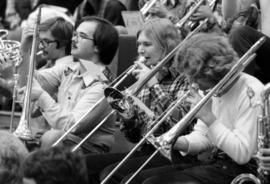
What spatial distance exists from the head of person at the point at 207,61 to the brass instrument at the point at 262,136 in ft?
0.98

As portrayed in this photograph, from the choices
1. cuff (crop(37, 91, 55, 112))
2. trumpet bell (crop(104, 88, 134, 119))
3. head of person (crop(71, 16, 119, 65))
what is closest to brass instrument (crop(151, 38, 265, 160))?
trumpet bell (crop(104, 88, 134, 119))

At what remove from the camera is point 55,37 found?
5.82m

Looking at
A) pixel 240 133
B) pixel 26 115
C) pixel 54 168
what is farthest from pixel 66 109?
pixel 54 168

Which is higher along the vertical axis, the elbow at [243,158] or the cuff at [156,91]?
the elbow at [243,158]

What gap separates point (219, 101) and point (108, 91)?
2.39 ft

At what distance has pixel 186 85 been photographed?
15.2 ft

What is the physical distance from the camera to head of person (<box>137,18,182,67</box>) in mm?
4816

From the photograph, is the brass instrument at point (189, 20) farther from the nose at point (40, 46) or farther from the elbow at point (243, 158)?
the elbow at point (243, 158)

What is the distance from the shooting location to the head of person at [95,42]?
208 inches

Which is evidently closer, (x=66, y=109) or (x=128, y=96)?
(x=128, y=96)

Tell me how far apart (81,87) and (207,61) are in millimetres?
1460

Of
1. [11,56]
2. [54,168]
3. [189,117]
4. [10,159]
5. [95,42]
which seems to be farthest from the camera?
[11,56]

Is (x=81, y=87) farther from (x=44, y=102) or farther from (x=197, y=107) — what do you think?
(x=197, y=107)

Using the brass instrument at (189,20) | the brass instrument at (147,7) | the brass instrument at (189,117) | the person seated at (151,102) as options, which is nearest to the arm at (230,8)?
the brass instrument at (189,20)
